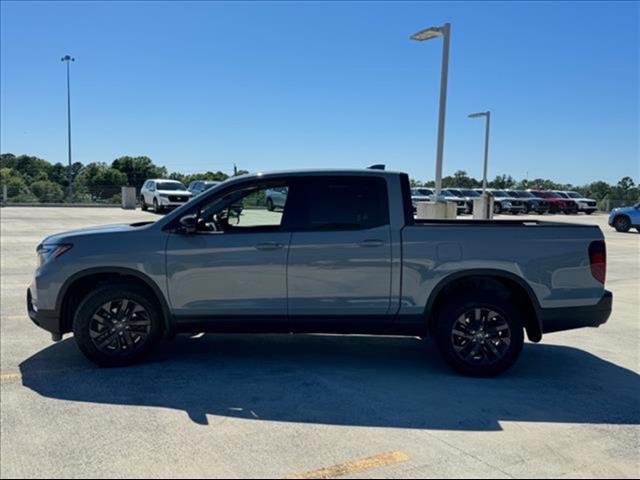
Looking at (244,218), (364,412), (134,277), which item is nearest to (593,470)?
(364,412)

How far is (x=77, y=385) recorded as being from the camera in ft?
15.2

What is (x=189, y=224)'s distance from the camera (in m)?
4.92

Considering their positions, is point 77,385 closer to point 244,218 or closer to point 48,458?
point 48,458

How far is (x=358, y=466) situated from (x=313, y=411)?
0.86 m

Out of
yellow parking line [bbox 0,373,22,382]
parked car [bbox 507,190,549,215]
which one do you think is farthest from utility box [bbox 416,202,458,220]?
parked car [bbox 507,190,549,215]

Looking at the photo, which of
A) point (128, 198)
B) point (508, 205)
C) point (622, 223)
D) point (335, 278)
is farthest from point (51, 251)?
point (508, 205)

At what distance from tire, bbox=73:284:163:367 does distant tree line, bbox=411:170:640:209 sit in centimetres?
3344

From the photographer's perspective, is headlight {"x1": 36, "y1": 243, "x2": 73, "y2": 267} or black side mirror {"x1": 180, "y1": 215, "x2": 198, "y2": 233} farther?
headlight {"x1": 36, "y1": 243, "x2": 73, "y2": 267}

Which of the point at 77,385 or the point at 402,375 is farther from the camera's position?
Result: the point at 402,375

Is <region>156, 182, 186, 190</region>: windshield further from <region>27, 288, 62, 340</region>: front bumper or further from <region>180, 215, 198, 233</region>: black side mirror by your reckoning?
<region>180, 215, 198, 233</region>: black side mirror

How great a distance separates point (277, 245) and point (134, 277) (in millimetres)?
1390

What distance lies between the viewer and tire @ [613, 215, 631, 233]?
24.0 meters

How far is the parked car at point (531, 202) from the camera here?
1480 inches

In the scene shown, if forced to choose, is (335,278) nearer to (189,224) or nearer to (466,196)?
(189,224)
